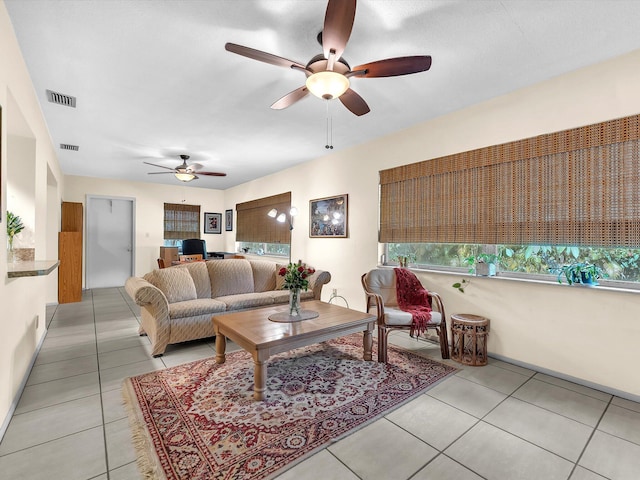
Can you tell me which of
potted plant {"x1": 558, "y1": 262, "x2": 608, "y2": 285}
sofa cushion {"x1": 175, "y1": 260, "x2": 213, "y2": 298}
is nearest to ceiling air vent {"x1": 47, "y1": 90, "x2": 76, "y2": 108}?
sofa cushion {"x1": 175, "y1": 260, "x2": 213, "y2": 298}

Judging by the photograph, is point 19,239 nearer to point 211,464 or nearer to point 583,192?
point 211,464

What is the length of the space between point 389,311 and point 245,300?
1.79 meters

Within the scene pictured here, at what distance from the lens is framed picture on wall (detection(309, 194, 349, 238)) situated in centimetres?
470

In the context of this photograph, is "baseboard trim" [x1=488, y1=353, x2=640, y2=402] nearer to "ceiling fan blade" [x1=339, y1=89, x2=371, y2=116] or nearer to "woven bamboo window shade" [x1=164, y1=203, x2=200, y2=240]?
"ceiling fan blade" [x1=339, y1=89, x2=371, y2=116]

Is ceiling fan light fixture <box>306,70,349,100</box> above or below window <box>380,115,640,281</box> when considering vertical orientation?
above

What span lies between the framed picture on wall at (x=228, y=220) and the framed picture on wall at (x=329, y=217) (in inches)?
144

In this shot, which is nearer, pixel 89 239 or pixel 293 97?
pixel 293 97

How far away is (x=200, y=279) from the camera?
4.05 m

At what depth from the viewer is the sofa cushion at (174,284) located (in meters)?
3.60

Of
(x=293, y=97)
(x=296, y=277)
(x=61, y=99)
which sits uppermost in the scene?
(x=61, y=99)

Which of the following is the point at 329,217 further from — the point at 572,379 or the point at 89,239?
the point at 89,239

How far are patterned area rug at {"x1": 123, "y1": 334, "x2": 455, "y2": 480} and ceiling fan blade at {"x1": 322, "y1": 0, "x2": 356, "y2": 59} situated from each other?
2.35 metres

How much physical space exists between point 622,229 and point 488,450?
6.41ft

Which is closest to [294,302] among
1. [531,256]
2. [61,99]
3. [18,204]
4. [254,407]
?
[254,407]
